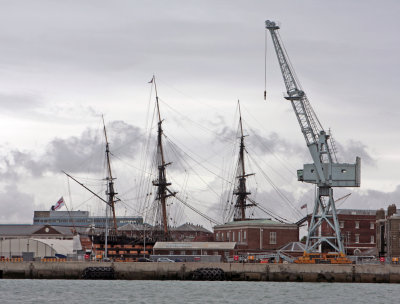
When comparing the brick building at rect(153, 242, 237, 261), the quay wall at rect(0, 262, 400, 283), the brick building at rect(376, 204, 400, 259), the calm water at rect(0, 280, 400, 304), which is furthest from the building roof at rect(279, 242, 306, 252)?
the calm water at rect(0, 280, 400, 304)

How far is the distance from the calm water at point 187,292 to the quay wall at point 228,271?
8.32ft

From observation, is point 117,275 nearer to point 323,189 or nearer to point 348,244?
point 323,189

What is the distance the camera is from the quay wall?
10212 centimetres

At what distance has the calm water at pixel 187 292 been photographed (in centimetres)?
7662

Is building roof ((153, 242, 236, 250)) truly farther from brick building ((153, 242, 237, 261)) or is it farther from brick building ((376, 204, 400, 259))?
brick building ((376, 204, 400, 259))

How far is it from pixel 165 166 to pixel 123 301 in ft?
254

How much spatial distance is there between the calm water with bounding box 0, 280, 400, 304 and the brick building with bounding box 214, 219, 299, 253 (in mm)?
40188

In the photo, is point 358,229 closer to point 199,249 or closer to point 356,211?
point 356,211

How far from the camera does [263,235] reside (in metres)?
143

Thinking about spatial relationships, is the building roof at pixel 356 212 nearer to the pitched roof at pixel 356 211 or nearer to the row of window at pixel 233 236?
the pitched roof at pixel 356 211

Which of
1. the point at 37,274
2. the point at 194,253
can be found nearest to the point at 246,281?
the point at 37,274

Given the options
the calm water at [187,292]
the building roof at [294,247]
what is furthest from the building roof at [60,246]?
the calm water at [187,292]

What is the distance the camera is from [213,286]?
3691 inches

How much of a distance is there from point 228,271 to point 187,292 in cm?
2042
